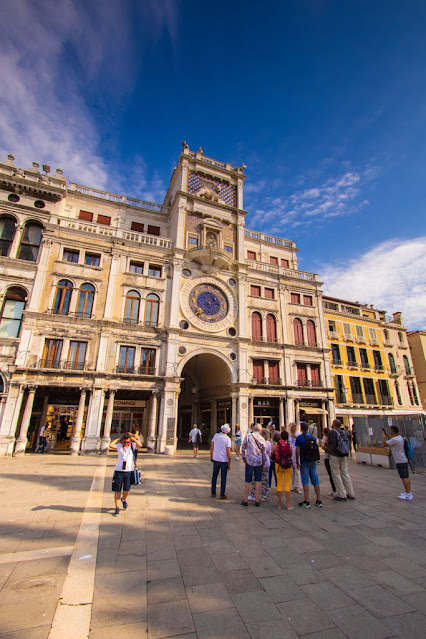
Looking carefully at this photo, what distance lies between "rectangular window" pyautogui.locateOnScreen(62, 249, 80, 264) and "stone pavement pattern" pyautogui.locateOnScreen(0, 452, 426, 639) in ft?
57.3

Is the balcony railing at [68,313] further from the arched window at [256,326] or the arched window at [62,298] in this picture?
the arched window at [256,326]

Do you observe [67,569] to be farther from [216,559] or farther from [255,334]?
[255,334]

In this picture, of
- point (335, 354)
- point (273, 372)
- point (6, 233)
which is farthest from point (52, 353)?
point (335, 354)

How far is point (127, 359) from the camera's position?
21.5 metres

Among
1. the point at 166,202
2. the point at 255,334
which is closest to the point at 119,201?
the point at 166,202

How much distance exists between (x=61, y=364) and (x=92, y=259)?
8030 millimetres

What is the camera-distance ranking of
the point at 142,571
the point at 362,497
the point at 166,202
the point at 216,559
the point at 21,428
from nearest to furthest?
the point at 142,571
the point at 216,559
the point at 362,497
the point at 21,428
the point at 166,202

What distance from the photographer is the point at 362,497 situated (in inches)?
341

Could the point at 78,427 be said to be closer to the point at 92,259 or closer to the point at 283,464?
the point at 92,259

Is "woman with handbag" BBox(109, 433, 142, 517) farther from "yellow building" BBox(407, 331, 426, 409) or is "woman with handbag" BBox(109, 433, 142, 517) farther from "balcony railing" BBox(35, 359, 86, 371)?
"yellow building" BBox(407, 331, 426, 409)

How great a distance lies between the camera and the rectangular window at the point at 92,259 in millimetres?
22828

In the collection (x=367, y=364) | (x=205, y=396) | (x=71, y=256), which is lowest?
(x=205, y=396)

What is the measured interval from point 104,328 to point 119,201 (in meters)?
12.9

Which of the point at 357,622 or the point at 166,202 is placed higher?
the point at 166,202
